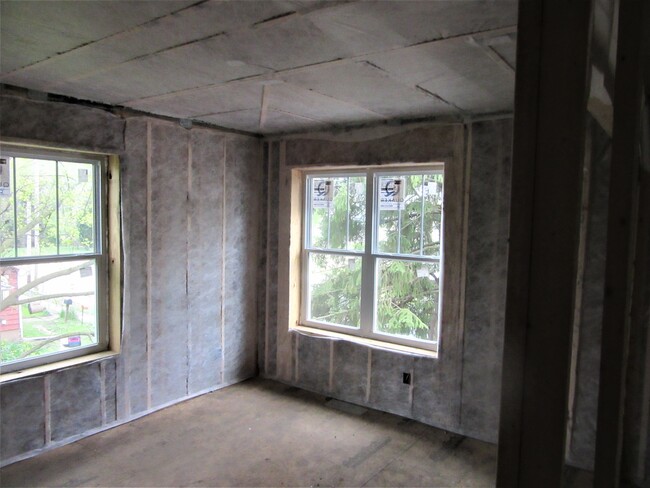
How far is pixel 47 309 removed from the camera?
10.7 feet

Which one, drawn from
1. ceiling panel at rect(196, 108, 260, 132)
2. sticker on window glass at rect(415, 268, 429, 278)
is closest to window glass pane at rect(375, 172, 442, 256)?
sticker on window glass at rect(415, 268, 429, 278)

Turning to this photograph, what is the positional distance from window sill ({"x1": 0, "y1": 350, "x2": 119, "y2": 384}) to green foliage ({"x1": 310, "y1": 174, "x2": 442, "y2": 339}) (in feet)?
6.60

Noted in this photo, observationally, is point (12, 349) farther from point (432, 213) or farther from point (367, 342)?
point (432, 213)

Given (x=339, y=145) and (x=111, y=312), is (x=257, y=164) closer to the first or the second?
(x=339, y=145)

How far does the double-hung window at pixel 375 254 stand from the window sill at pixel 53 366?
1.94 meters

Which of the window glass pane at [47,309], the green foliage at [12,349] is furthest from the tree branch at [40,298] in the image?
the green foliage at [12,349]

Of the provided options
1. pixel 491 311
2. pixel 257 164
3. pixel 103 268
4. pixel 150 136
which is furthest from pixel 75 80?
pixel 491 311

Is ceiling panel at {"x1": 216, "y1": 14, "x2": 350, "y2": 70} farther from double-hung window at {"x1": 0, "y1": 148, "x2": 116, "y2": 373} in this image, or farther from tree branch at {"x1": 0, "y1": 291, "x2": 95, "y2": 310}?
tree branch at {"x1": 0, "y1": 291, "x2": 95, "y2": 310}

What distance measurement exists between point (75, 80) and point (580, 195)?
3005 mm

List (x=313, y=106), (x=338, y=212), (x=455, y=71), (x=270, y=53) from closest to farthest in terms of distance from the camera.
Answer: (x=270, y=53), (x=455, y=71), (x=313, y=106), (x=338, y=212)

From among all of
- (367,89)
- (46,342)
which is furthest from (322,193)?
(46,342)

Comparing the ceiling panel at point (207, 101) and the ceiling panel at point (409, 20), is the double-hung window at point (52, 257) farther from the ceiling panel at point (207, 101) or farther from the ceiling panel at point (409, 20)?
the ceiling panel at point (409, 20)

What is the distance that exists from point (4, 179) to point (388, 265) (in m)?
3.02

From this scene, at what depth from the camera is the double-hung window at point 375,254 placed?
386 centimetres
